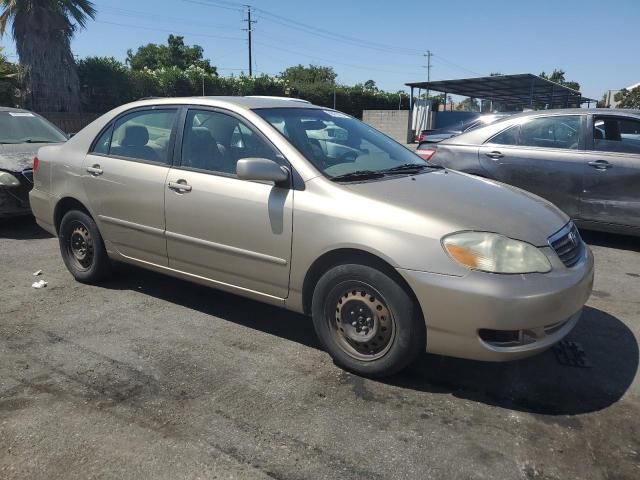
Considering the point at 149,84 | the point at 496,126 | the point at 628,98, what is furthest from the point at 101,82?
the point at 628,98

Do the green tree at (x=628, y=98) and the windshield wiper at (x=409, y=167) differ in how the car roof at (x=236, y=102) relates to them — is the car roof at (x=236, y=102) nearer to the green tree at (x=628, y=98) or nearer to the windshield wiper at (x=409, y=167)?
the windshield wiper at (x=409, y=167)

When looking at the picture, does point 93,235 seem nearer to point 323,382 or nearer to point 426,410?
point 323,382

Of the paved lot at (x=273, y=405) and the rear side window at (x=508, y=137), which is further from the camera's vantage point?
the rear side window at (x=508, y=137)

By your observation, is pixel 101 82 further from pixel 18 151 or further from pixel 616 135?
pixel 616 135

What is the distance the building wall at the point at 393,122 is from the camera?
30.6 m

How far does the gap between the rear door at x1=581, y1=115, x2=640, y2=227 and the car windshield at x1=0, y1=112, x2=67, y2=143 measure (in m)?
6.98

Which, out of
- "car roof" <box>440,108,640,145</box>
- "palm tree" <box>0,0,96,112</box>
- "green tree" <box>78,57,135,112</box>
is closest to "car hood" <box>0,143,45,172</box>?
"car roof" <box>440,108,640,145</box>

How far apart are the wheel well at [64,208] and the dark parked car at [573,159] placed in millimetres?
4265

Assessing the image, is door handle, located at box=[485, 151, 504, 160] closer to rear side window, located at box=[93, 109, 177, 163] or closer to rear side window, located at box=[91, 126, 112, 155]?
rear side window, located at box=[93, 109, 177, 163]

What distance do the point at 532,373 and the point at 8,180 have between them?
20.1 ft

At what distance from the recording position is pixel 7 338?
3.80m

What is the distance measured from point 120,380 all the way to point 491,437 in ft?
6.81

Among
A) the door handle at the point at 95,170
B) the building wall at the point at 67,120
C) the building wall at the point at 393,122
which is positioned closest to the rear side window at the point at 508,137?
the door handle at the point at 95,170

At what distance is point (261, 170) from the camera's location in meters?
3.32
